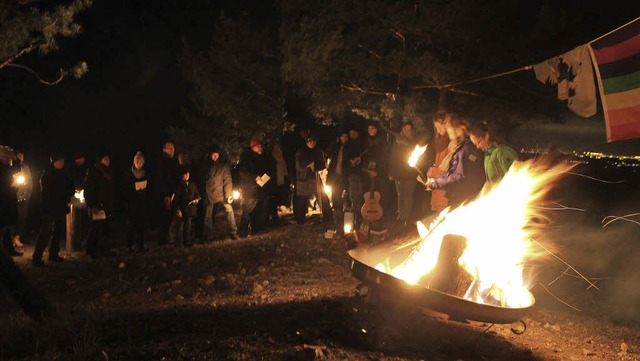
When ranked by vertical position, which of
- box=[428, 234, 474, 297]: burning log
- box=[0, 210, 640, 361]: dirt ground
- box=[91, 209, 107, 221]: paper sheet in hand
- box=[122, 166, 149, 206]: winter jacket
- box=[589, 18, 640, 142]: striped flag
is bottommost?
box=[0, 210, 640, 361]: dirt ground

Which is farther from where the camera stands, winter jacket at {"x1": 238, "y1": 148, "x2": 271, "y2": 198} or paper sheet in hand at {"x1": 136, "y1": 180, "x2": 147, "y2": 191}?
winter jacket at {"x1": 238, "y1": 148, "x2": 271, "y2": 198}

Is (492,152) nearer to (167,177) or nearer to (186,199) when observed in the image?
(186,199)

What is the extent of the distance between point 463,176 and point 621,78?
7.67ft

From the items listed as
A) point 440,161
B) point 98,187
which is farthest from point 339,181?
point 98,187

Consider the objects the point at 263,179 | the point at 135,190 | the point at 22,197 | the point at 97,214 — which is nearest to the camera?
the point at 97,214

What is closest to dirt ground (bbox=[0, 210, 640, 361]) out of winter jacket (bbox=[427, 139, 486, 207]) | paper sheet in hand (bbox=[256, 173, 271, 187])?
winter jacket (bbox=[427, 139, 486, 207])

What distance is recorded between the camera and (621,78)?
5.80 m

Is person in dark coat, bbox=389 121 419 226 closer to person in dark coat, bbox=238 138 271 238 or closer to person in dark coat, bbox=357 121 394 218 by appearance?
person in dark coat, bbox=357 121 394 218

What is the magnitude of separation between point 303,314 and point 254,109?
1131cm

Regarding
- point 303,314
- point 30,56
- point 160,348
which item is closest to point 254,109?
point 30,56

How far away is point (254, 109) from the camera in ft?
52.9

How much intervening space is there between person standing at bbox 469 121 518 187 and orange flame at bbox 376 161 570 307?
1.06 m

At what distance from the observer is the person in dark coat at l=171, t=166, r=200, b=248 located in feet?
34.2

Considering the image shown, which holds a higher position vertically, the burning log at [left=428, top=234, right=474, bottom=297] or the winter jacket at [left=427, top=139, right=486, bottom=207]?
the winter jacket at [left=427, top=139, right=486, bottom=207]
